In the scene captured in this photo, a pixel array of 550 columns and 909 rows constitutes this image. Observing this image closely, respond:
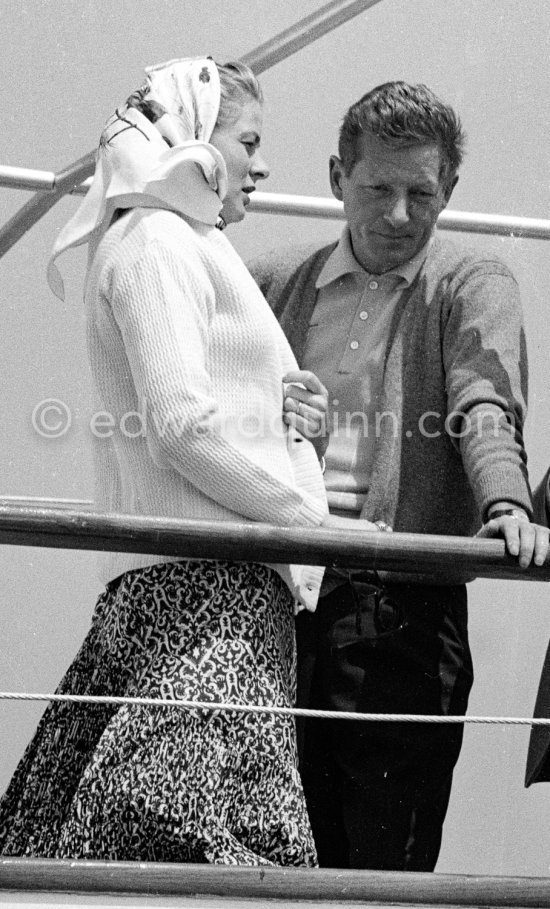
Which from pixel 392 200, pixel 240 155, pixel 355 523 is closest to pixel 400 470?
pixel 355 523

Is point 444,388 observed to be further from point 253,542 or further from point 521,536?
point 253,542

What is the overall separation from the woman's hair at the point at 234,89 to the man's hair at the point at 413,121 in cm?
27

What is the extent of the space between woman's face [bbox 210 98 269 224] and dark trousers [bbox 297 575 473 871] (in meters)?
0.53

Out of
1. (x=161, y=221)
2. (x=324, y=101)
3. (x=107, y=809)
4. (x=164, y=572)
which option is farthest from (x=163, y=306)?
(x=324, y=101)

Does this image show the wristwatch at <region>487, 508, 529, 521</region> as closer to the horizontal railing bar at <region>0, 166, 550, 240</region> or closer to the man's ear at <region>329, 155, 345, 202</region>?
the man's ear at <region>329, 155, 345, 202</region>

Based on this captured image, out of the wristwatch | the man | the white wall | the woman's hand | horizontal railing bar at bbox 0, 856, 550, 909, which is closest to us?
horizontal railing bar at bbox 0, 856, 550, 909

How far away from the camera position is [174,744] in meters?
1.48

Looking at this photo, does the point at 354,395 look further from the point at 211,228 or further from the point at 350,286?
the point at 211,228

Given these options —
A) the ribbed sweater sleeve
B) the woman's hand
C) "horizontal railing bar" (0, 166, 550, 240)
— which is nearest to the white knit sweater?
the ribbed sweater sleeve

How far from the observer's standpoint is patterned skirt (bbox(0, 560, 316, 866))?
57.9 inches

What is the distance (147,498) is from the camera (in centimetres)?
159

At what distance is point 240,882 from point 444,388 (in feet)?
2.48

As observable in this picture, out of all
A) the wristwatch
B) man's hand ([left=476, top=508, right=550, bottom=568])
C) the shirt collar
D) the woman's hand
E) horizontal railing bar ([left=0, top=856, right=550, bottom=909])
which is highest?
the shirt collar

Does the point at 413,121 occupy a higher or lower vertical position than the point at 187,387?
higher
